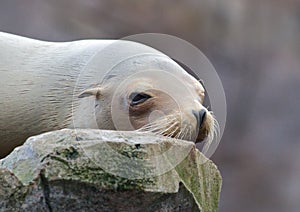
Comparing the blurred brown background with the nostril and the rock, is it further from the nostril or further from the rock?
the rock

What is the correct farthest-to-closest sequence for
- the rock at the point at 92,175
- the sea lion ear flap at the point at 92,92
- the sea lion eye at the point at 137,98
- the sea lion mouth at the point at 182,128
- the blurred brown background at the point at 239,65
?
the blurred brown background at the point at 239,65 → the sea lion ear flap at the point at 92,92 → the sea lion eye at the point at 137,98 → the sea lion mouth at the point at 182,128 → the rock at the point at 92,175


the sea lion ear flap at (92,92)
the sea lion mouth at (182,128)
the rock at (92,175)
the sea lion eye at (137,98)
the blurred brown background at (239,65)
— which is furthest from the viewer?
the blurred brown background at (239,65)

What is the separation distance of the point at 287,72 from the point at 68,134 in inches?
234

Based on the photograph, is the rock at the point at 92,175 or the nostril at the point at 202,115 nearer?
the rock at the point at 92,175

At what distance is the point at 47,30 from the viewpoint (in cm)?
722

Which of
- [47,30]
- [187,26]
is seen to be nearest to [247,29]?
[187,26]

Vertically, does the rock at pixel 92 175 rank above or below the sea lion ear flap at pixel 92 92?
above

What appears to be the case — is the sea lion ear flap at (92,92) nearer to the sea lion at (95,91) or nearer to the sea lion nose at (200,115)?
the sea lion at (95,91)

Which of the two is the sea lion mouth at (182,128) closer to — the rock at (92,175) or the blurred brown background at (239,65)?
the rock at (92,175)

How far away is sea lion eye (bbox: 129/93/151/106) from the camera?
2.39 m

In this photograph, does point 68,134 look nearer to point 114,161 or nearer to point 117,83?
point 114,161

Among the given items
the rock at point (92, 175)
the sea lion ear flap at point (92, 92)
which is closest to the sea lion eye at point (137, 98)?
the sea lion ear flap at point (92, 92)

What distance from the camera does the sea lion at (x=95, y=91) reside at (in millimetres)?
2363

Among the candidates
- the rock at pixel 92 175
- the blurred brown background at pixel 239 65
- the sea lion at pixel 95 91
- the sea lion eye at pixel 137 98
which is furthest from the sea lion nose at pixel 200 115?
the blurred brown background at pixel 239 65
